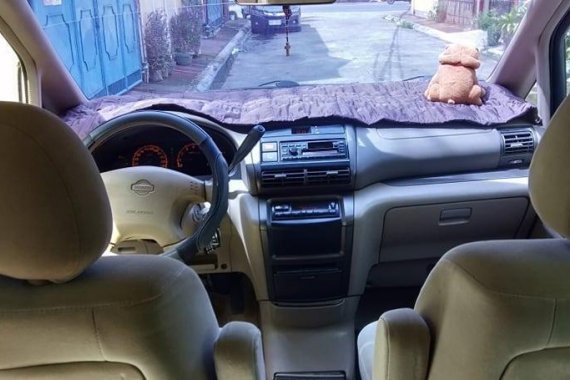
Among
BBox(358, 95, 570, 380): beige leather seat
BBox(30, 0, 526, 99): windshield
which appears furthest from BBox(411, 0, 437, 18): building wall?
BBox(358, 95, 570, 380): beige leather seat

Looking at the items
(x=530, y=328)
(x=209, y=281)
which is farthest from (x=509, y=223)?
(x=530, y=328)

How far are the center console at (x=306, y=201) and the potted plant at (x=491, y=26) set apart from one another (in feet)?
2.85

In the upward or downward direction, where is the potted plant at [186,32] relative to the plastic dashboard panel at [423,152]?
upward

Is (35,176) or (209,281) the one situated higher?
(35,176)

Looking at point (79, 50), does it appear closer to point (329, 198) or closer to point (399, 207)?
point (329, 198)

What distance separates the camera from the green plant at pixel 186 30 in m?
2.87

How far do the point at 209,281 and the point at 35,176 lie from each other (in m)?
1.86

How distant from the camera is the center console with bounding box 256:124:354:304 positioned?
248 centimetres

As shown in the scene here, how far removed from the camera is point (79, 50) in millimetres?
2988

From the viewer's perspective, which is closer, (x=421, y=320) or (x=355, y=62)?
(x=421, y=320)

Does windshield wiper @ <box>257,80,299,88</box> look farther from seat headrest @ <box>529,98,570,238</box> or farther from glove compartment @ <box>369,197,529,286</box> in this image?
seat headrest @ <box>529,98,570,238</box>

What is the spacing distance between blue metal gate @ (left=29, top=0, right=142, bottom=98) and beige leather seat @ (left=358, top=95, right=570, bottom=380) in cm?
217

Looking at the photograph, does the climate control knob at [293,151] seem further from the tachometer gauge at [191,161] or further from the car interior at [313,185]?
the tachometer gauge at [191,161]

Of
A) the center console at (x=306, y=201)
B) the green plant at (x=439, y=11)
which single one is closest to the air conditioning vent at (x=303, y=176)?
the center console at (x=306, y=201)
